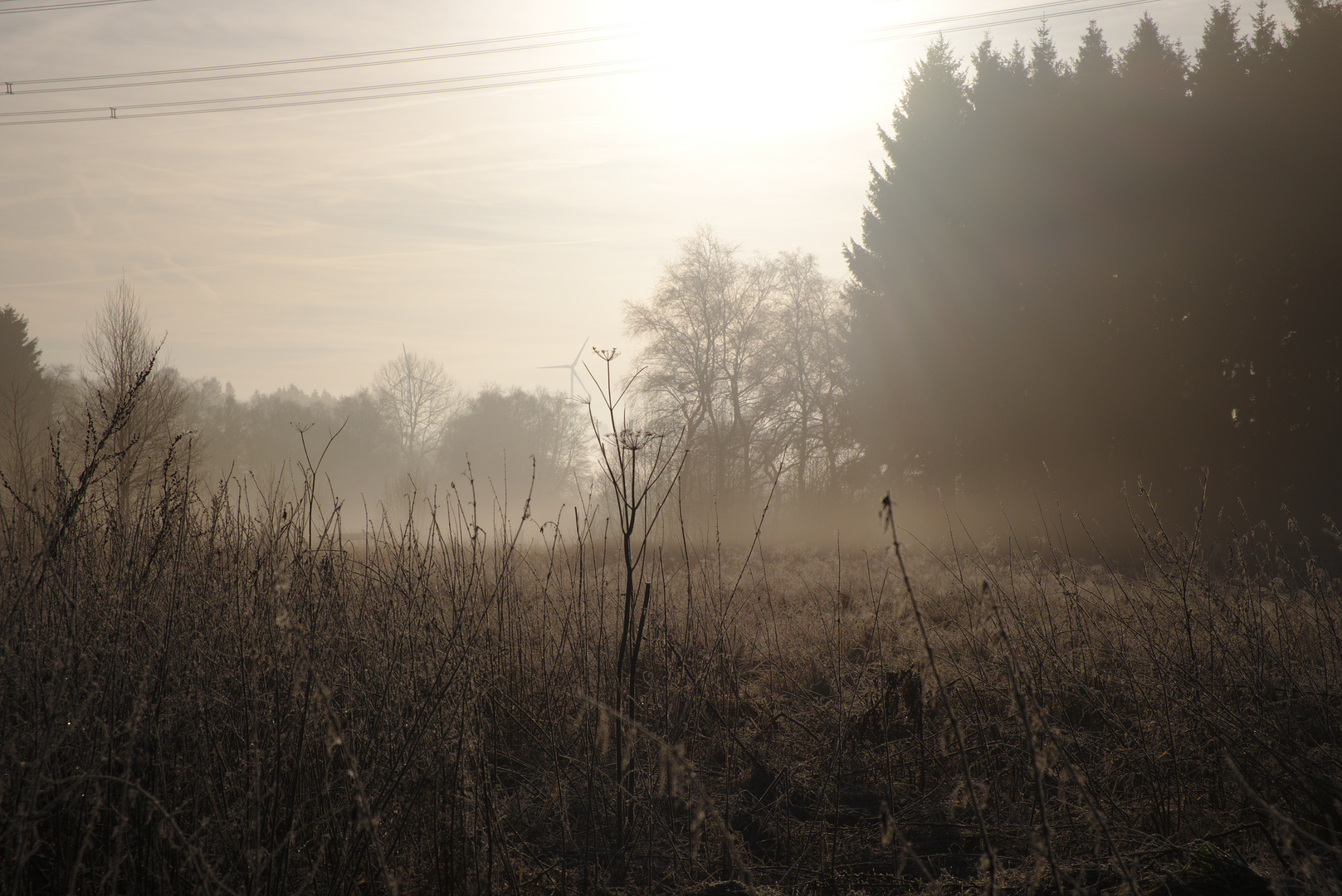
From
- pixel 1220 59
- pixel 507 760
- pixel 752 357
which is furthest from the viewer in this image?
pixel 752 357

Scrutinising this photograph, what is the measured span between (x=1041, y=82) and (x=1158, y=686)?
1617 centimetres

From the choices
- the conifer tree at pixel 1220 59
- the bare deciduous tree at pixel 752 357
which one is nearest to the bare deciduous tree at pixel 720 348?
the bare deciduous tree at pixel 752 357

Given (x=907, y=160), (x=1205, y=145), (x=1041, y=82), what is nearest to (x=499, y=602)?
(x=1205, y=145)

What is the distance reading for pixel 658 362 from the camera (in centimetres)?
2583

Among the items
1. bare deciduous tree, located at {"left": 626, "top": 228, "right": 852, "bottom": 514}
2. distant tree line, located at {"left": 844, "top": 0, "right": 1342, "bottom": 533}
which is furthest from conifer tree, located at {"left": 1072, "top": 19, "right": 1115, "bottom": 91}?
bare deciduous tree, located at {"left": 626, "top": 228, "right": 852, "bottom": 514}

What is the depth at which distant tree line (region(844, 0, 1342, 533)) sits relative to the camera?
10789mm

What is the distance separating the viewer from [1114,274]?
13.2m

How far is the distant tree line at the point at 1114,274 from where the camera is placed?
10.8 m

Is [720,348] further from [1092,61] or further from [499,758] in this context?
[499,758]

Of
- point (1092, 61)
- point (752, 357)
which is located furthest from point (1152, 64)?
point (752, 357)

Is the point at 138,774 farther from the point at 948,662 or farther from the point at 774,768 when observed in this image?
the point at 948,662

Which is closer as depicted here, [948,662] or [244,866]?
[244,866]

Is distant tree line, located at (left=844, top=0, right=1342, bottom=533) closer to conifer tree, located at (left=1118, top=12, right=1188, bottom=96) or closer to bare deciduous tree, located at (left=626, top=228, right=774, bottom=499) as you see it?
conifer tree, located at (left=1118, top=12, right=1188, bottom=96)

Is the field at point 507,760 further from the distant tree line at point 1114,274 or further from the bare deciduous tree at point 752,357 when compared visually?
the bare deciduous tree at point 752,357
